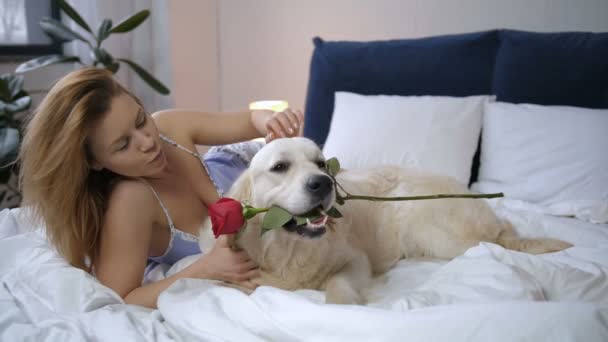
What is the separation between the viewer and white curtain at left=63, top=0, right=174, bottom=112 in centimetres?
369

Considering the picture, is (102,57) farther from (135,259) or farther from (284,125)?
(135,259)

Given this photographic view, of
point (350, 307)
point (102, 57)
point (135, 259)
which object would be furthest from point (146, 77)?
point (350, 307)

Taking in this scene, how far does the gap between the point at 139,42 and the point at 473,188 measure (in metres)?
2.90

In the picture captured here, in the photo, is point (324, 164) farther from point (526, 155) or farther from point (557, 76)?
point (557, 76)

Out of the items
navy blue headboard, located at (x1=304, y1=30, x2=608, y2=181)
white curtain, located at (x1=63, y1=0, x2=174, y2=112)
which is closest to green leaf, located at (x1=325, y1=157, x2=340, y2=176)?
navy blue headboard, located at (x1=304, y1=30, x2=608, y2=181)

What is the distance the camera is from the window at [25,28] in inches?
137

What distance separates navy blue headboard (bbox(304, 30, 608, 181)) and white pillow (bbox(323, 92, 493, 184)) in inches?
6.0

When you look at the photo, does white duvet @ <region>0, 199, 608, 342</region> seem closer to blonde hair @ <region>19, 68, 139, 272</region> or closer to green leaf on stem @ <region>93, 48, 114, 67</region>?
blonde hair @ <region>19, 68, 139, 272</region>

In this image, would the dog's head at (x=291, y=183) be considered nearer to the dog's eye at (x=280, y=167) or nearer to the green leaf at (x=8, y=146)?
the dog's eye at (x=280, y=167)

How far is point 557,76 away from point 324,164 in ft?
4.80

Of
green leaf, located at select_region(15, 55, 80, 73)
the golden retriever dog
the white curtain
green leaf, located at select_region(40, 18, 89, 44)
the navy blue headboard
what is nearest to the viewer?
the golden retriever dog

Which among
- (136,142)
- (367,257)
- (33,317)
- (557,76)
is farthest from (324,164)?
(557,76)

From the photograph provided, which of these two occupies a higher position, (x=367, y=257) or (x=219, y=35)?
(x=219, y=35)

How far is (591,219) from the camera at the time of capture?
1.84m
